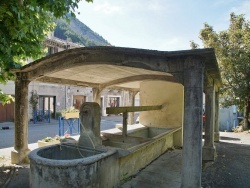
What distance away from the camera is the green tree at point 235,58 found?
13086 mm

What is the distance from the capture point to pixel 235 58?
44.0 ft

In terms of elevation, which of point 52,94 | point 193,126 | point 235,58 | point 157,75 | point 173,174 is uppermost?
point 235,58

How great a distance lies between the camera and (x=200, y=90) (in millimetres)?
4297

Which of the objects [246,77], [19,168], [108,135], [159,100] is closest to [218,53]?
[246,77]

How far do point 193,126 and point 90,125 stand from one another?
2261 millimetres

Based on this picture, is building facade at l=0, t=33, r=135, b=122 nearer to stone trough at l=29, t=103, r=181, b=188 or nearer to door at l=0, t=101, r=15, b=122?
door at l=0, t=101, r=15, b=122

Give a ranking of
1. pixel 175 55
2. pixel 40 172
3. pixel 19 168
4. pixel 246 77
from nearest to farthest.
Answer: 1. pixel 40 172
2. pixel 175 55
3. pixel 19 168
4. pixel 246 77

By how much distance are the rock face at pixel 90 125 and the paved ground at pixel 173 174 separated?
122cm

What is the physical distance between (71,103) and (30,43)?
17523mm

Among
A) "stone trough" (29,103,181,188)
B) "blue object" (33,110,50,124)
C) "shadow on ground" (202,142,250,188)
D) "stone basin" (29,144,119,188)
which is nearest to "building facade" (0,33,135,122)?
"blue object" (33,110,50,124)

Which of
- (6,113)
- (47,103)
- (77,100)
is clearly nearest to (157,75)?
(6,113)

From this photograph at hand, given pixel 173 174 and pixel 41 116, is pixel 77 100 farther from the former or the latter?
pixel 173 174

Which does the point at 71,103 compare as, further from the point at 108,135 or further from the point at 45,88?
the point at 108,135

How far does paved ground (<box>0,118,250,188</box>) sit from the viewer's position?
17.1 ft
